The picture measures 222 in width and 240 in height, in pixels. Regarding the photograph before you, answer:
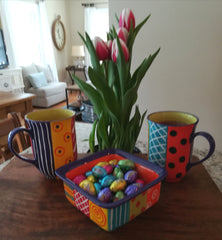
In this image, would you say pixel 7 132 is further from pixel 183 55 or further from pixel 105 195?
pixel 183 55

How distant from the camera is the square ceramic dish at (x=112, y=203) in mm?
330

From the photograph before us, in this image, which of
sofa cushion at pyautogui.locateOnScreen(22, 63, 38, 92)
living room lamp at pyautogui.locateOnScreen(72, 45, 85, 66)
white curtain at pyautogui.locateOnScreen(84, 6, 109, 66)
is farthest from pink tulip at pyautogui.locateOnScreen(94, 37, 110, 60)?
white curtain at pyautogui.locateOnScreen(84, 6, 109, 66)

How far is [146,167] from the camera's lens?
1.38ft

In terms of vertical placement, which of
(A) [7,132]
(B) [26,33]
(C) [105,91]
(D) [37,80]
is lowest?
(D) [37,80]

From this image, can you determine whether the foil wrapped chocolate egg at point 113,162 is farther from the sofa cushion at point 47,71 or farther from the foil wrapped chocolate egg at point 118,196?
the sofa cushion at point 47,71

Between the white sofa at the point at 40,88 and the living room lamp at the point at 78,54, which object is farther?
the living room lamp at the point at 78,54

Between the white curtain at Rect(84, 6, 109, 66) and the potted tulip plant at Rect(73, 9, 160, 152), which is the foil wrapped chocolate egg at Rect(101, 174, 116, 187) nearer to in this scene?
the potted tulip plant at Rect(73, 9, 160, 152)

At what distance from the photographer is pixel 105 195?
34 cm

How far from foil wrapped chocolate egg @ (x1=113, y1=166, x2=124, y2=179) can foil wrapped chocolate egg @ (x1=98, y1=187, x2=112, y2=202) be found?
0.05 meters

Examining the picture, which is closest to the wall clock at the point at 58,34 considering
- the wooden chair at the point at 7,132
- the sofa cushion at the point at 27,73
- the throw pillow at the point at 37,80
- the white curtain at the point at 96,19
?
the white curtain at the point at 96,19

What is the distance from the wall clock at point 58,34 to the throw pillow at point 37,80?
1313 millimetres

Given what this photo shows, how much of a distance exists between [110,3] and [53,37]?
4137 mm

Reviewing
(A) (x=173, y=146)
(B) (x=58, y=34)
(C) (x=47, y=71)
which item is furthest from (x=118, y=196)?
(B) (x=58, y=34)

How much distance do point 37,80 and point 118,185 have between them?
389 cm
